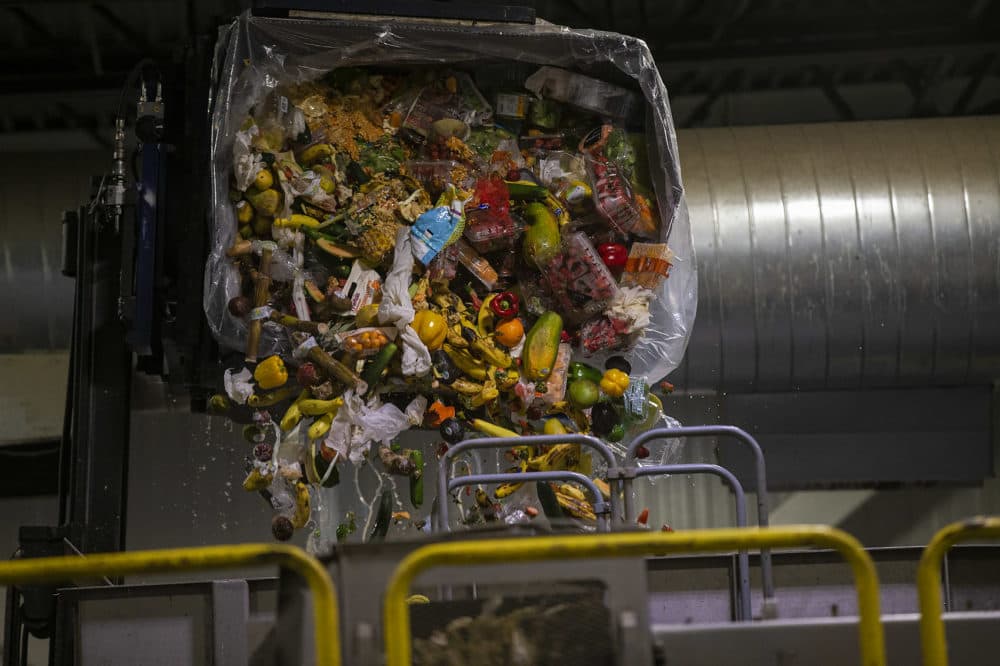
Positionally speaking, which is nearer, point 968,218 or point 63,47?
point 968,218

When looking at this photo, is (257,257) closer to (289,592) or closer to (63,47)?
(289,592)

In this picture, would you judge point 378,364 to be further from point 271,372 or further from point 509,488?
point 509,488

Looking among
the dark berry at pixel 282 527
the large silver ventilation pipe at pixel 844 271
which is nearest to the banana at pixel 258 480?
the dark berry at pixel 282 527

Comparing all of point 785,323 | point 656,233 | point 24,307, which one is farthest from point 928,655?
point 24,307

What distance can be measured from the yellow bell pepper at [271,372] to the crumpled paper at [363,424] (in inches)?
8.7

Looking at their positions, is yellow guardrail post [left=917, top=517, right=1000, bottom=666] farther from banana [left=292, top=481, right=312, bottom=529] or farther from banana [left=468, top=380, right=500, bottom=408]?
banana [left=292, top=481, right=312, bottom=529]

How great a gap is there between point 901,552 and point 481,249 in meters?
1.74

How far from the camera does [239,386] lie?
11.9 ft

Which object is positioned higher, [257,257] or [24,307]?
[24,307]

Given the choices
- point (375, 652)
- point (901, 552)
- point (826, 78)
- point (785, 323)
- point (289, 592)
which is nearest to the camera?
point (375, 652)

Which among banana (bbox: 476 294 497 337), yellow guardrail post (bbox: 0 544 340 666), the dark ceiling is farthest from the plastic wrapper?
the dark ceiling

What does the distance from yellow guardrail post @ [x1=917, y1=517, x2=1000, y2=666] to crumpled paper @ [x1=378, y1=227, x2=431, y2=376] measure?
1900 mm

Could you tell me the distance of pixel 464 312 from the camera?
3746mm

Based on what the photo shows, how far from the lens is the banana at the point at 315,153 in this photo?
3686mm
